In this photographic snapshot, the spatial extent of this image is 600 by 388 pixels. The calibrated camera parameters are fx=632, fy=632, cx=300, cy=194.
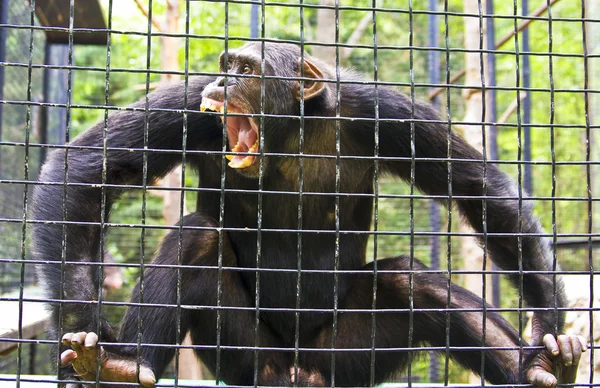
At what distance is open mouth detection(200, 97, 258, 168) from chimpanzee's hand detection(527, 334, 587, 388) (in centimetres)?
171

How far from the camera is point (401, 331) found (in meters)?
3.58

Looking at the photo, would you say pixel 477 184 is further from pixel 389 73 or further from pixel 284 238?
pixel 389 73

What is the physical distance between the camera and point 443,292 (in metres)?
3.46

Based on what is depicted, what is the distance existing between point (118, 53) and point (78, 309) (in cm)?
1253

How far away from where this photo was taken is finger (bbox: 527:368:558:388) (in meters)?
2.93

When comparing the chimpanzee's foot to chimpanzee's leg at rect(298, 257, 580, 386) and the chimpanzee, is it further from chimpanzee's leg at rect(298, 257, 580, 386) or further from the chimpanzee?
chimpanzee's leg at rect(298, 257, 580, 386)

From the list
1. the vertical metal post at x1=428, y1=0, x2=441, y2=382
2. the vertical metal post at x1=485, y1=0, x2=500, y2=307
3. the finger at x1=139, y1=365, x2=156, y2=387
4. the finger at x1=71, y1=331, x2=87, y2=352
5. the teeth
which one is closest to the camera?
the finger at x1=71, y1=331, x2=87, y2=352

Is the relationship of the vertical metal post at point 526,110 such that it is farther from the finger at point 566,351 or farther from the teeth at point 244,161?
the teeth at point 244,161

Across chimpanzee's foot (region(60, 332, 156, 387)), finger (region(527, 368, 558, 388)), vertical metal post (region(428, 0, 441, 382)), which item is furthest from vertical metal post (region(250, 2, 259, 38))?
finger (region(527, 368, 558, 388))

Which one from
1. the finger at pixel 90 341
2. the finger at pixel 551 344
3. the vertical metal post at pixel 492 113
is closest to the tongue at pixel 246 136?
the finger at pixel 90 341

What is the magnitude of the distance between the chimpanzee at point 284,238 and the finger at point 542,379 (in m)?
0.07

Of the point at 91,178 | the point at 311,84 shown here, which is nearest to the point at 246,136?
the point at 311,84

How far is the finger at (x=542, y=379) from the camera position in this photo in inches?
115

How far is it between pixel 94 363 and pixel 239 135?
1309 mm
